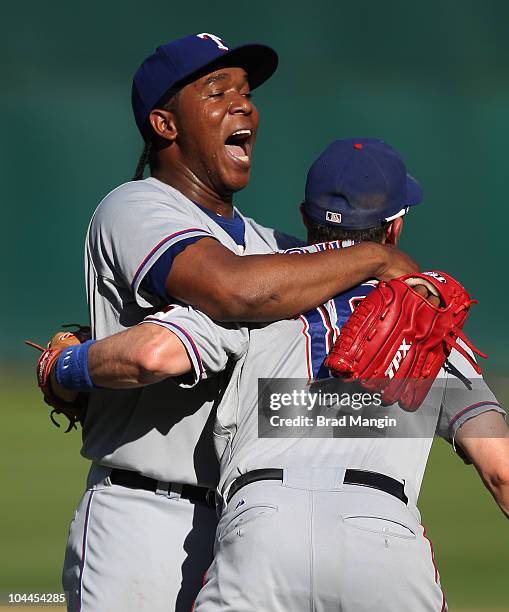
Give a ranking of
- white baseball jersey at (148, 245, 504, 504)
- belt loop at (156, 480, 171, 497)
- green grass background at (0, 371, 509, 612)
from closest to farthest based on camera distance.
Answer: white baseball jersey at (148, 245, 504, 504) < belt loop at (156, 480, 171, 497) < green grass background at (0, 371, 509, 612)

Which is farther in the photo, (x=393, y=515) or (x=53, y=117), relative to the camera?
(x=53, y=117)

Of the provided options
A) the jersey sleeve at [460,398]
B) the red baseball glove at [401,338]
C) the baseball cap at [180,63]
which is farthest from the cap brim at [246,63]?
the jersey sleeve at [460,398]

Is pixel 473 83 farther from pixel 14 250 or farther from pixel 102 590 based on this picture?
pixel 102 590

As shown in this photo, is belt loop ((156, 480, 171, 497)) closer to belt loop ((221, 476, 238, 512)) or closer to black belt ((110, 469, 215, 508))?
black belt ((110, 469, 215, 508))

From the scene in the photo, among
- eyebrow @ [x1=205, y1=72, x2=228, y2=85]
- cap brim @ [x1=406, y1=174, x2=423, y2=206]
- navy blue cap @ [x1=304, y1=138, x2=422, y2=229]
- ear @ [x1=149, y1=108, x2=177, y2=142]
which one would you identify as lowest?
cap brim @ [x1=406, y1=174, x2=423, y2=206]

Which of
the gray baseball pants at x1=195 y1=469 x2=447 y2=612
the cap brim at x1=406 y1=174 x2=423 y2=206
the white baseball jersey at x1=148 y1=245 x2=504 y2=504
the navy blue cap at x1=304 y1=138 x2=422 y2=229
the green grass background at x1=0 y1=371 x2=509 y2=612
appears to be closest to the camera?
the gray baseball pants at x1=195 y1=469 x2=447 y2=612

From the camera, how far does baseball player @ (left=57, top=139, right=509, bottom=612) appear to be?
5.80 feet

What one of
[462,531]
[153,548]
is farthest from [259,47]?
[462,531]

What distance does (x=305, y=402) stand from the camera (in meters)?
1.96

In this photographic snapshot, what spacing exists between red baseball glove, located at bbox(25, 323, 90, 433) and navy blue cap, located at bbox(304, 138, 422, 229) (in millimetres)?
597

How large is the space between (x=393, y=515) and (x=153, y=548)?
618 mm

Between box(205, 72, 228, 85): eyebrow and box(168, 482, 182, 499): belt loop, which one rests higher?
box(205, 72, 228, 85): eyebrow

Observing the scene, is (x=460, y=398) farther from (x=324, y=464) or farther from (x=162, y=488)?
(x=162, y=488)

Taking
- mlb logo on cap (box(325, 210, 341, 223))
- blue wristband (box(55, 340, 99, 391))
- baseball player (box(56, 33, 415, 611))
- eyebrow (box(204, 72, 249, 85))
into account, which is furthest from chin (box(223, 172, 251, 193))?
blue wristband (box(55, 340, 99, 391))
